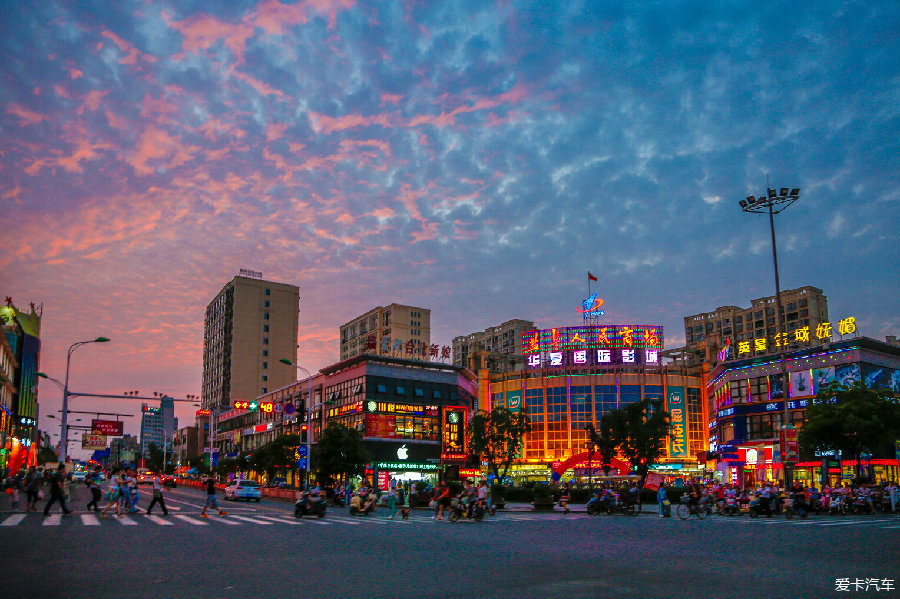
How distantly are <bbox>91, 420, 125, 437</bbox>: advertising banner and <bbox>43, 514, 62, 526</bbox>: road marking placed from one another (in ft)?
166

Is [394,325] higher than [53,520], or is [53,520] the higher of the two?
[394,325]

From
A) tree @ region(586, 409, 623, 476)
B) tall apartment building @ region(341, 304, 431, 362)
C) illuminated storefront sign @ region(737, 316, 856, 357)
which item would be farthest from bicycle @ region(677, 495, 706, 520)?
tall apartment building @ region(341, 304, 431, 362)

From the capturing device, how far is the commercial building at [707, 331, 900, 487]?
6669 centimetres

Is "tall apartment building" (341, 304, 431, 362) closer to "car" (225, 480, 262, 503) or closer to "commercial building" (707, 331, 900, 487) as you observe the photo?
"commercial building" (707, 331, 900, 487)

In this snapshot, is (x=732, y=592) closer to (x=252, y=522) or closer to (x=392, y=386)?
(x=252, y=522)

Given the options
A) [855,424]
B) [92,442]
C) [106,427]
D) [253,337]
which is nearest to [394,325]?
[253,337]

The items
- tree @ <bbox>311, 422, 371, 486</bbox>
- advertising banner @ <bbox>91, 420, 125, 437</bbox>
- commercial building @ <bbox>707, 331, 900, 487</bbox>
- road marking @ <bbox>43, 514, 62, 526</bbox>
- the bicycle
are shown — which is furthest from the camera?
advertising banner @ <bbox>91, 420, 125, 437</bbox>

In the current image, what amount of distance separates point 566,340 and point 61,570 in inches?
3525

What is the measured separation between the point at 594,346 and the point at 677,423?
1463 centimetres

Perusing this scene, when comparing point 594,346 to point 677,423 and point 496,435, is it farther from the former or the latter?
point 496,435

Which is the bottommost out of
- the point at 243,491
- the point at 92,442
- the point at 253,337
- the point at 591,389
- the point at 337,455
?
the point at 243,491

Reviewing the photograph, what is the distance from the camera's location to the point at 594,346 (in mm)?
98375

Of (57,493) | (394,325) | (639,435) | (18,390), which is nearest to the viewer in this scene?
(57,493)

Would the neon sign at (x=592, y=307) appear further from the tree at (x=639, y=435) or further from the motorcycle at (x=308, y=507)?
the motorcycle at (x=308, y=507)
